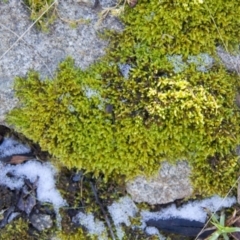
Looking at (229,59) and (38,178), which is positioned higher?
(229,59)

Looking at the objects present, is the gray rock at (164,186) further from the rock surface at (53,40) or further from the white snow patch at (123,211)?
the rock surface at (53,40)

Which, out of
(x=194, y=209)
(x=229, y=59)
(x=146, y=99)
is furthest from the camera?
(x=194, y=209)

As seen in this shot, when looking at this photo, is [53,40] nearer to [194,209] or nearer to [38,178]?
[38,178]

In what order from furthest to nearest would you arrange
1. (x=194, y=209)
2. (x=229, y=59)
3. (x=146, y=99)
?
1. (x=194, y=209)
2. (x=229, y=59)
3. (x=146, y=99)

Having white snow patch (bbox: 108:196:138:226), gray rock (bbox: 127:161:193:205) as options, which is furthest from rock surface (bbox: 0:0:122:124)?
white snow patch (bbox: 108:196:138:226)

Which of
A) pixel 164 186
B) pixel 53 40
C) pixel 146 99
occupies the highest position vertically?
pixel 53 40

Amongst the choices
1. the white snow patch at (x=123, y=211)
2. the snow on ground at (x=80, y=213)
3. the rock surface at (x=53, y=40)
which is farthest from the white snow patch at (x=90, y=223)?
the rock surface at (x=53, y=40)

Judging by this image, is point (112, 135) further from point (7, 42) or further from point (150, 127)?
point (7, 42)

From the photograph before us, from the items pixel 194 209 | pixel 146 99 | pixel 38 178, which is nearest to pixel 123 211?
pixel 194 209
